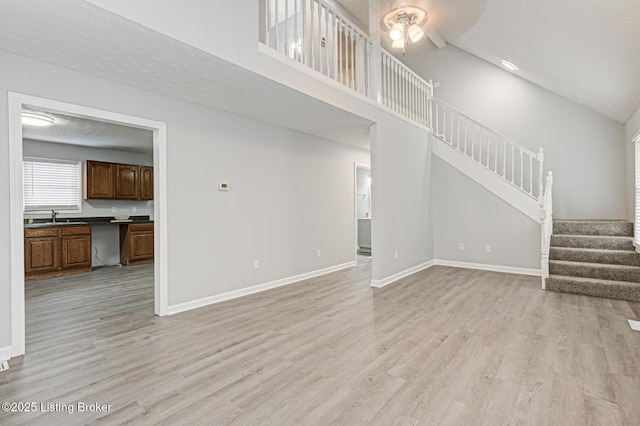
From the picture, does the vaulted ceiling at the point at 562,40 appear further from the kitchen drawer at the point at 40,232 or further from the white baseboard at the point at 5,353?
the kitchen drawer at the point at 40,232

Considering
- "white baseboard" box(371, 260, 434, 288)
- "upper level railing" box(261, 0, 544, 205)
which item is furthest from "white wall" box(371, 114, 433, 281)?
"upper level railing" box(261, 0, 544, 205)

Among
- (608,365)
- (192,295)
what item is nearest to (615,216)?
(608,365)

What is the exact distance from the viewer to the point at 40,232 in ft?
17.9

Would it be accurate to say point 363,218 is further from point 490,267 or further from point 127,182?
point 127,182

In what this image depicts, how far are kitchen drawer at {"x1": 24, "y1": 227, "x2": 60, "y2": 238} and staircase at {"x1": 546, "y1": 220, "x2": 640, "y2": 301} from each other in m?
8.01

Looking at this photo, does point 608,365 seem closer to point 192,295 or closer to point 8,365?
point 192,295

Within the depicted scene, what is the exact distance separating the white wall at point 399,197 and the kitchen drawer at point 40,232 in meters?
5.52

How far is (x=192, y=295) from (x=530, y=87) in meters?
7.21

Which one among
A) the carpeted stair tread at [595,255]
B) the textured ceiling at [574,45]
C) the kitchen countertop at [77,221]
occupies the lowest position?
the carpeted stair tread at [595,255]

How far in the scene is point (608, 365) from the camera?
2422 millimetres

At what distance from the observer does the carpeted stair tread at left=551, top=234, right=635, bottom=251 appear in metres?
4.64

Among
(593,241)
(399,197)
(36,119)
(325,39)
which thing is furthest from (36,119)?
(593,241)

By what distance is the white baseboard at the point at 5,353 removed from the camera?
8.38 feet

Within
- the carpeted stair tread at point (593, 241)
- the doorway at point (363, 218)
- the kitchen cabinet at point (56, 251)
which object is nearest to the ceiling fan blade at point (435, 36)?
the doorway at point (363, 218)
